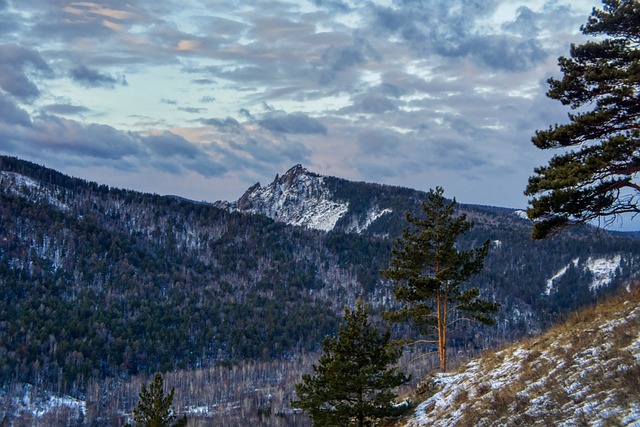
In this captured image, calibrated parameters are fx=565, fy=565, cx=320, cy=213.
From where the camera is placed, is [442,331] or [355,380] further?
[442,331]

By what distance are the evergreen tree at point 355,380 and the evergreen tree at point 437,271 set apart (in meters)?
4.85

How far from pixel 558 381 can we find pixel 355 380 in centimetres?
1093

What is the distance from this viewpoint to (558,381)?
64.0 feet

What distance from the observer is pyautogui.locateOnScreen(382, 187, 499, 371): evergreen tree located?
114 ft

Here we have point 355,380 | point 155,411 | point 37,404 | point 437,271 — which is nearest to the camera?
point 355,380

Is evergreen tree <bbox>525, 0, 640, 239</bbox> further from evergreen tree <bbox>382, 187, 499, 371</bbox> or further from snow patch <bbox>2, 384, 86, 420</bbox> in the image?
snow patch <bbox>2, 384, 86, 420</bbox>

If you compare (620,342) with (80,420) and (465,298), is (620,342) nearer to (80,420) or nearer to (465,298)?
(465,298)

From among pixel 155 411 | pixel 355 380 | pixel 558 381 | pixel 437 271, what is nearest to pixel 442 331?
pixel 437 271

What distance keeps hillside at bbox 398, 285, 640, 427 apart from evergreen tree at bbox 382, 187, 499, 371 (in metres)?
4.31

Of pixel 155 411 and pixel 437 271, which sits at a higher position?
pixel 437 271

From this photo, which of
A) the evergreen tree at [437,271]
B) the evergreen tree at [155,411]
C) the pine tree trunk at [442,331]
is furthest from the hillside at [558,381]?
the evergreen tree at [155,411]

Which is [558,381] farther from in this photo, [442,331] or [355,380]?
[442,331]

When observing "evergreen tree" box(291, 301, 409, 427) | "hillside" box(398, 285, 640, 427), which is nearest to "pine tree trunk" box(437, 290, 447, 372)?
"hillside" box(398, 285, 640, 427)

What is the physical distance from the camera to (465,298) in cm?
3484
